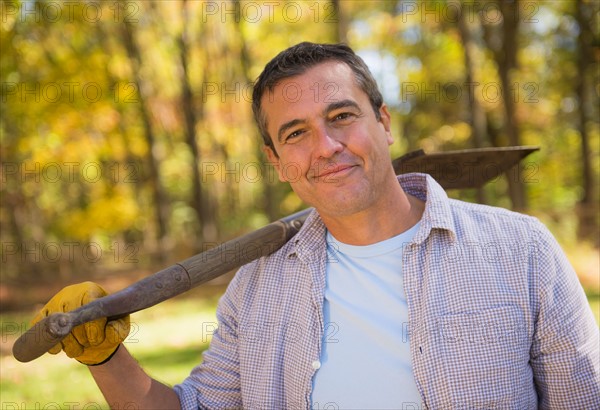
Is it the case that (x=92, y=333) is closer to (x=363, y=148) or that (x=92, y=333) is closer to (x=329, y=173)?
(x=329, y=173)

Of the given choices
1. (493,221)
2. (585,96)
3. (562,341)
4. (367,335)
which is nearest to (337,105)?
(493,221)

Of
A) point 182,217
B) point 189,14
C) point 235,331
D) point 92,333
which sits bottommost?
point 182,217

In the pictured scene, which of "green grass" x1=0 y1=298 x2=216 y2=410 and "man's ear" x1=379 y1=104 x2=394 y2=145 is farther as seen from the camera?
"green grass" x1=0 y1=298 x2=216 y2=410

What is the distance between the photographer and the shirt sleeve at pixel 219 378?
95.3 inches

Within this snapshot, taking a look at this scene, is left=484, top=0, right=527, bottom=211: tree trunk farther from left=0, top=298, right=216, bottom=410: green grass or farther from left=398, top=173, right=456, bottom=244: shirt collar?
left=398, top=173, right=456, bottom=244: shirt collar

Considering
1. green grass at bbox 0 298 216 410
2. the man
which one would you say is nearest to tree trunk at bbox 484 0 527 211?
green grass at bbox 0 298 216 410

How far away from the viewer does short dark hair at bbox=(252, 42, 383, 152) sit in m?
2.36

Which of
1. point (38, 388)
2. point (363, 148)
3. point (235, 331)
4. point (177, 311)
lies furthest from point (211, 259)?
point (177, 311)

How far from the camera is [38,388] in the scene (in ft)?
21.2

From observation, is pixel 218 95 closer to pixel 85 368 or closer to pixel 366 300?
pixel 85 368

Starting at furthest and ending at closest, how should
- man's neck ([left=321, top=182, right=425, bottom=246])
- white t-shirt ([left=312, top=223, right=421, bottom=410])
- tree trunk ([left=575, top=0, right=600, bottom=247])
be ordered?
tree trunk ([left=575, top=0, right=600, bottom=247]) < man's neck ([left=321, top=182, right=425, bottom=246]) < white t-shirt ([left=312, top=223, right=421, bottom=410])

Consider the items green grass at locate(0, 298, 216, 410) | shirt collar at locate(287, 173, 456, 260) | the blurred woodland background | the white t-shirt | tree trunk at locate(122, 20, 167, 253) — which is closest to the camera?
the white t-shirt

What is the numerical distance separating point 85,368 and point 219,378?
208 inches

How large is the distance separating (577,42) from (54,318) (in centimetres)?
1508
